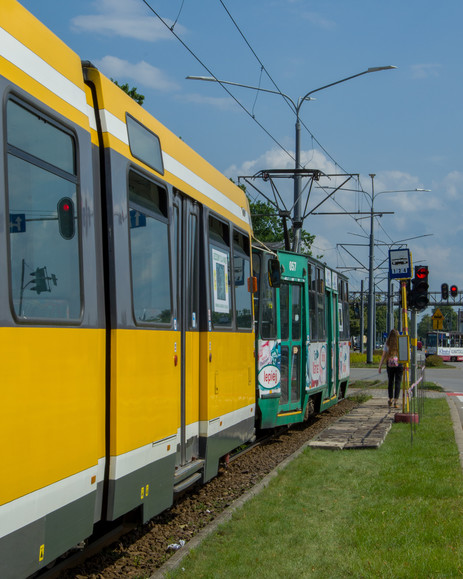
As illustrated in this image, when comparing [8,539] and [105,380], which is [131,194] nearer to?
[105,380]

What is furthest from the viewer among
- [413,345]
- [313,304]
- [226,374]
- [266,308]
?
[413,345]

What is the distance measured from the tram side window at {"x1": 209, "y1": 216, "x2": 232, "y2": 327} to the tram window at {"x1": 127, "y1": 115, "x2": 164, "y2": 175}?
178cm

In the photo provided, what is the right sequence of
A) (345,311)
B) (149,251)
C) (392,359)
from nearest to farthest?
(149,251), (392,359), (345,311)

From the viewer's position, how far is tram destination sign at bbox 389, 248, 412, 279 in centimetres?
1525

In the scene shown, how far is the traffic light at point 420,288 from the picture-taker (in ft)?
49.6

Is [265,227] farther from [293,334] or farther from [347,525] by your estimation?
[347,525]

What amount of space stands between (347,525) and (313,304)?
27.1ft

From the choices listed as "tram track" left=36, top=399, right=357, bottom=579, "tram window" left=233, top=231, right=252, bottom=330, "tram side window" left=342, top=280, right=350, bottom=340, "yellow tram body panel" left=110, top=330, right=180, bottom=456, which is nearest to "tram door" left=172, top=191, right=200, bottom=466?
"yellow tram body panel" left=110, top=330, right=180, bottom=456

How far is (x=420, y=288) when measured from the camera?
15.4 m

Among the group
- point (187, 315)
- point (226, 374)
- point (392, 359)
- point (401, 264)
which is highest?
point (401, 264)

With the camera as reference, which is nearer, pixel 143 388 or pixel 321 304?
pixel 143 388

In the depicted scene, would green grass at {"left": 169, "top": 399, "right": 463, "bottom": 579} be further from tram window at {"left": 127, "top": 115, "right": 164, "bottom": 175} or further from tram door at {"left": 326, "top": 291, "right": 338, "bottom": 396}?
tram door at {"left": 326, "top": 291, "right": 338, "bottom": 396}

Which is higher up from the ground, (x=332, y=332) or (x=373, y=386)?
(x=332, y=332)

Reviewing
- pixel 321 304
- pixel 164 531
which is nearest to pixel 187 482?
pixel 164 531
